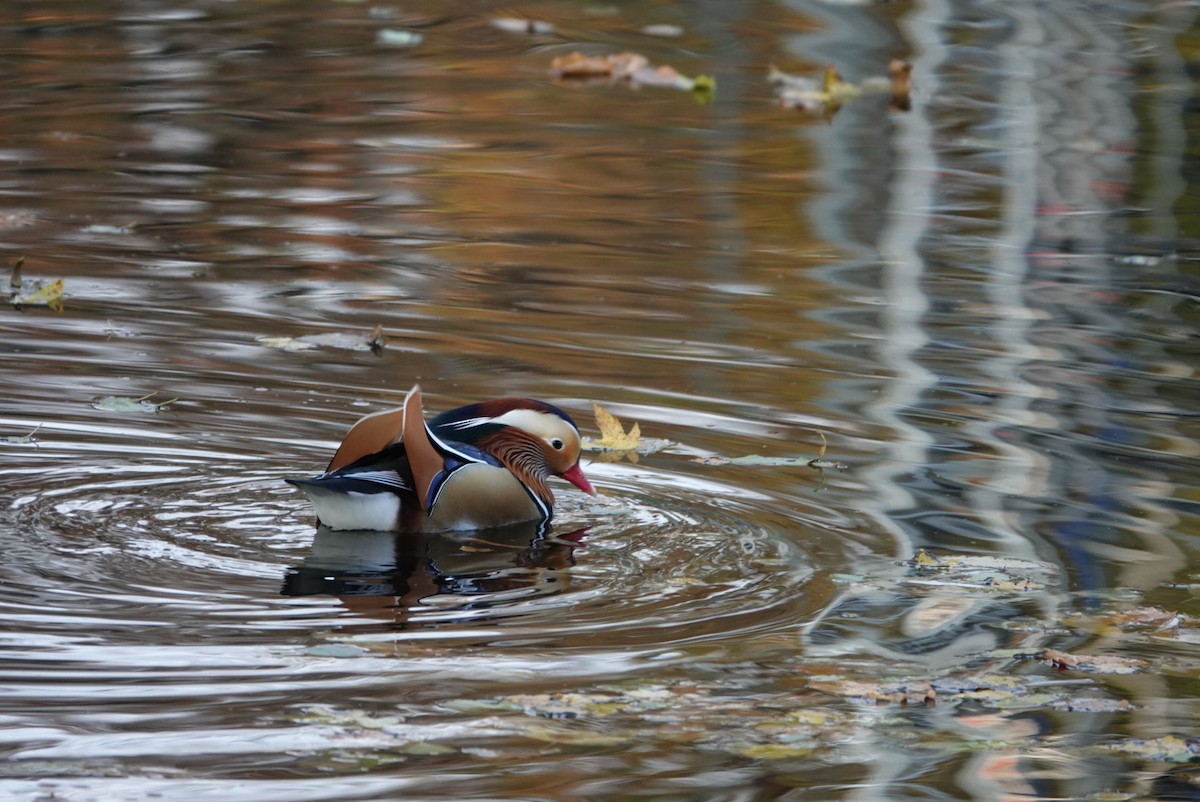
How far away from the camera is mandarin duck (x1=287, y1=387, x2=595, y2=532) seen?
674 cm

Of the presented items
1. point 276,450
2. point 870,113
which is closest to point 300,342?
point 276,450

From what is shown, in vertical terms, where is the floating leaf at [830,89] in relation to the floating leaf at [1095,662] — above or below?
above

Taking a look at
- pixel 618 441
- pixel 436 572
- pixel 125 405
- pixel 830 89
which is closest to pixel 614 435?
pixel 618 441

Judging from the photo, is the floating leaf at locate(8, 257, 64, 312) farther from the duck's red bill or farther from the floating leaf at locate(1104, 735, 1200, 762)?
the floating leaf at locate(1104, 735, 1200, 762)

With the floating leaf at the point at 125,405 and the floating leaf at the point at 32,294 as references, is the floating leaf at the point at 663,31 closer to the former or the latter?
the floating leaf at the point at 32,294

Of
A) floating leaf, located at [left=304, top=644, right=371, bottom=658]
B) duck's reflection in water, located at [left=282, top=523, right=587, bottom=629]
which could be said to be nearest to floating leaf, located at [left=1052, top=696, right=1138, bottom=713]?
duck's reflection in water, located at [left=282, top=523, right=587, bottom=629]

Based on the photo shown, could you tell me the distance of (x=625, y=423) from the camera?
840 centimetres

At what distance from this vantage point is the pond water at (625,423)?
196 inches

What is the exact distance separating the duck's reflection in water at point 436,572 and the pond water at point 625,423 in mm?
25

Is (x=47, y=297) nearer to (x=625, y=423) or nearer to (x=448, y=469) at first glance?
(x=625, y=423)

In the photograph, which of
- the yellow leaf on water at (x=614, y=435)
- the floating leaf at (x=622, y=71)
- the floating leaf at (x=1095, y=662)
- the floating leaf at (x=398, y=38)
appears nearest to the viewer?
the floating leaf at (x=1095, y=662)

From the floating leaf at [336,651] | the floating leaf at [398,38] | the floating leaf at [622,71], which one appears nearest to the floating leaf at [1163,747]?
the floating leaf at [336,651]

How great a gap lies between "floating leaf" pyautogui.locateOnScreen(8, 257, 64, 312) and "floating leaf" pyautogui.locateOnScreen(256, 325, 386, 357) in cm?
121

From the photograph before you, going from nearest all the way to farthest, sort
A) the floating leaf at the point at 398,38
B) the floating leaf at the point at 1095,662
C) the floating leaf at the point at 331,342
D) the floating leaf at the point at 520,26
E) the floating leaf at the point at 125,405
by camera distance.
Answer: the floating leaf at the point at 1095,662 < the floating leaf at the point at 125,405 < the floating leaf at the point at 331,342 < the floating leaf at the point at 398,38 < the floating leaf at the point at 520,26
